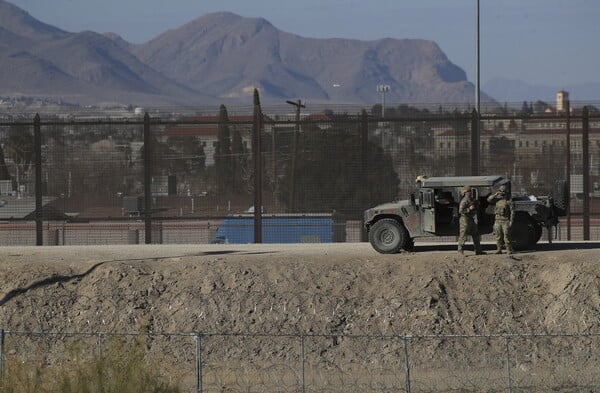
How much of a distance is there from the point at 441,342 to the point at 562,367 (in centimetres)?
204

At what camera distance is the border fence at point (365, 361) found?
18828 millimetres

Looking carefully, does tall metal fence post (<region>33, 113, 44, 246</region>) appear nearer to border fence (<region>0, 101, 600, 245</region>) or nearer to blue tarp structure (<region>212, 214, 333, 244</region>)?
border fence (<region>0, 101, 600, 245</region>)

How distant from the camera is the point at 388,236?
76.8ft

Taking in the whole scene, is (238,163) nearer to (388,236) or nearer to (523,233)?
(388,236)

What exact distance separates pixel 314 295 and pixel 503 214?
3844 mm

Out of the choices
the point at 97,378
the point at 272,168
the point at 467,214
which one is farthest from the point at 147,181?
the point at 97,378

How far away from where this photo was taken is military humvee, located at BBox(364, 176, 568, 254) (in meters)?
22.8

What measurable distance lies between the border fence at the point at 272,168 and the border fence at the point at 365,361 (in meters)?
8.28

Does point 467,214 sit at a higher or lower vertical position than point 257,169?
lower

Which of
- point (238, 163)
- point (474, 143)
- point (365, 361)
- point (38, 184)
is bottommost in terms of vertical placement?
point (365, 361)

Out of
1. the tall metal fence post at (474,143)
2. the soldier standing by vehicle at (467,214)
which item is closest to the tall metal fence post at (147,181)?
the tall metal fence post at (474,143)

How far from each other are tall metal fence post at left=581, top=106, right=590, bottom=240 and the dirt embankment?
17.8 feet

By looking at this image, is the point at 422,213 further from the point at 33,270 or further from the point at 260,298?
the point at 33,270

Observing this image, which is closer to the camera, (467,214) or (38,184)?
(467,214)
